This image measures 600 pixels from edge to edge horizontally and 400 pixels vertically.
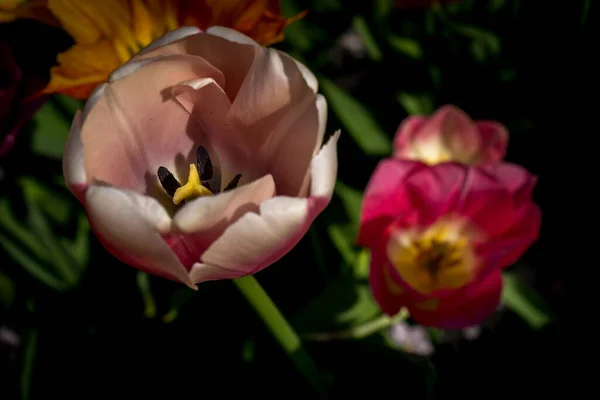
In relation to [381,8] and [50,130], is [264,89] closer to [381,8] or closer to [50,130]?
[50,130]

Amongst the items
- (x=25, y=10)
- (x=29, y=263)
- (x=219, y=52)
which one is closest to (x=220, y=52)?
(x=219, y=52)

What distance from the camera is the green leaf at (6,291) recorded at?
39.6 inches

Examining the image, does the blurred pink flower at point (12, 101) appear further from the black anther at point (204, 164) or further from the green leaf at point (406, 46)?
the green leaf at point (406, 46)

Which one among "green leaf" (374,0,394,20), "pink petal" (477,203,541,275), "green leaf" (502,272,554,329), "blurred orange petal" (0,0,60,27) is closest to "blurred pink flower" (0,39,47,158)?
"blurred orange petal" (0,0,60,27)

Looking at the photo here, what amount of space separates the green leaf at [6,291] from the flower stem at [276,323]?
606 millimetres

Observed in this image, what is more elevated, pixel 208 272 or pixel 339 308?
pixel 208 272

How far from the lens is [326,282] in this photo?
2.99 feet

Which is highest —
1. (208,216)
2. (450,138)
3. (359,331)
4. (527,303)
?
(208,216)

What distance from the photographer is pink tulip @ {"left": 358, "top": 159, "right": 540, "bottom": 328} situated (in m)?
0.67

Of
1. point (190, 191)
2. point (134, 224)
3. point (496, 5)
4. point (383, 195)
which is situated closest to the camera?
point (134, 224)

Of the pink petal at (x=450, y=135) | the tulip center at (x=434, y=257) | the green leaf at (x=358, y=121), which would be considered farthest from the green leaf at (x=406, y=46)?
the tulip center at (x=434, y=257)

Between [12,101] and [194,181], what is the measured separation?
11.2 inches

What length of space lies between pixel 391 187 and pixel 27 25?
0.59 metres

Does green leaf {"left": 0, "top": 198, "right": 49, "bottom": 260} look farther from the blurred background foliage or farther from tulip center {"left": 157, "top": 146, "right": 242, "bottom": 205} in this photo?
tulip center {"left": 157, "top": 146, "right": 242, "bottom": 205}
